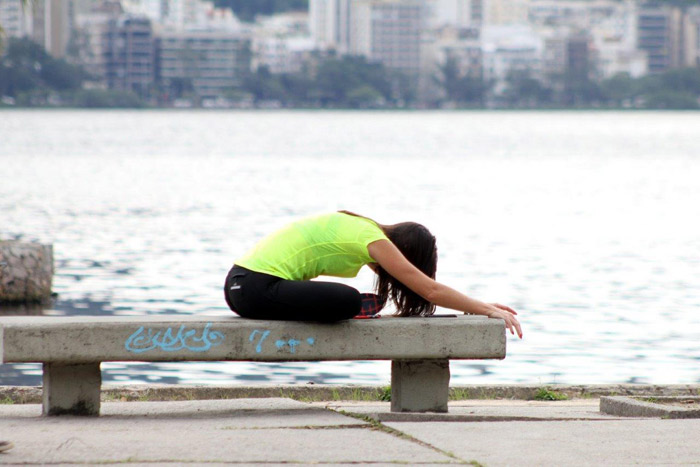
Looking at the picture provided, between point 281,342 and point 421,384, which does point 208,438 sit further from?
point 421,384

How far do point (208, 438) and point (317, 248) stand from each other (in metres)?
1.13

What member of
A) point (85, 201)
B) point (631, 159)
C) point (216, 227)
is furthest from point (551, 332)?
point (631, 159)

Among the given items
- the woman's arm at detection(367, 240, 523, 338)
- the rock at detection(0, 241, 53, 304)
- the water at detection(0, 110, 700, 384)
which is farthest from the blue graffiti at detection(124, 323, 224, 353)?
the rock at detection(0, 241, 53, 304)

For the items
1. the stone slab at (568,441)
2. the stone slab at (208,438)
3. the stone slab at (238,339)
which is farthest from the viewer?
the stone slab at (238,339)

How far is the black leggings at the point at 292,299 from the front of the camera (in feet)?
21.5

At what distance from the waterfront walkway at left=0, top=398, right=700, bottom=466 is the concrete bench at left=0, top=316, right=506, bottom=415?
0.23 m

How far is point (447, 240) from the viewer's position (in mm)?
25750

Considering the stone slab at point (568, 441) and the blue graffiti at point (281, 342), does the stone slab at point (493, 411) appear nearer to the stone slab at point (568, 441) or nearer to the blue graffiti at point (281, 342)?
the stone slab at point (568, 441)

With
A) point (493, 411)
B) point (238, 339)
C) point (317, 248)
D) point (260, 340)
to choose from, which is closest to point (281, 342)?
point (260, 340)

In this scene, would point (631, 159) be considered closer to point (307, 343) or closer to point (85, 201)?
point (85, 201)

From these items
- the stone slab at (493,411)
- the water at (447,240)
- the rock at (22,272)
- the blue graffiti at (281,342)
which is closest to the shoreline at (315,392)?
the stone slab at (493,411)

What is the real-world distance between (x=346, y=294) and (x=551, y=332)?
25.8 feet

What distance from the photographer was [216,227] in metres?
28.6

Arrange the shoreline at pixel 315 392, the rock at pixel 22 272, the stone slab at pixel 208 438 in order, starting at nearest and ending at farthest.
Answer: the stone slab at pixel 208 438 → the shoreline at pixel 315 392 → the rock at pixel 22 272
